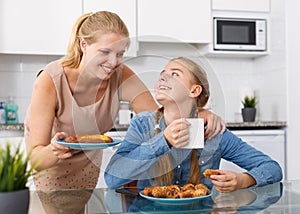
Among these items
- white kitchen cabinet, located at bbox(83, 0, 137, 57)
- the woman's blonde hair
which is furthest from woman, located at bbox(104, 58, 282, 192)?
white kitchen cabinet, located at bbox(83, 0, 137, 57)

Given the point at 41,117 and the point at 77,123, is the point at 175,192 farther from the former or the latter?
the point at 41,117

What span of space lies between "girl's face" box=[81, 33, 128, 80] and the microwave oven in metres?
1.96

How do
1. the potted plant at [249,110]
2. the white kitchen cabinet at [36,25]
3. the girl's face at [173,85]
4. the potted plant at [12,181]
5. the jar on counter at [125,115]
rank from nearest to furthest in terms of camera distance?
the potted plant at [12,181] < the girl's face at [173,85] < the jar on counter at [125,115] < the white kitchen cabinet at [36,25] < the potted plant at [249,110]

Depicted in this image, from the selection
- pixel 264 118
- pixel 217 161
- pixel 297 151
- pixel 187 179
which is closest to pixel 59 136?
pixel 187 179

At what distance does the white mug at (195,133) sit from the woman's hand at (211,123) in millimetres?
136

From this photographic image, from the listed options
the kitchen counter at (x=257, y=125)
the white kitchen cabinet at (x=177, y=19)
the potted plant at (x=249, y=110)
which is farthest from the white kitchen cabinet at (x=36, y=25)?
the potted plant at (x=249, y=110)

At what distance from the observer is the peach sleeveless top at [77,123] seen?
4.45ft

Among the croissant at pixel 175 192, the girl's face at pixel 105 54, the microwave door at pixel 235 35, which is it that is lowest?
the croissant at pixel 175 192

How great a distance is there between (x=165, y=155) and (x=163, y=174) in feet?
0.18

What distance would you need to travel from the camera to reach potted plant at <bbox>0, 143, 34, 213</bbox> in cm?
78

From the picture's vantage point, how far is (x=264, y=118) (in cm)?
340

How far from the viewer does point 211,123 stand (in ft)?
4.25

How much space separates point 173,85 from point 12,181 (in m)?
0.58

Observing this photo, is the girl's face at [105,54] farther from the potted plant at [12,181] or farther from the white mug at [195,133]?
the potted plant at [12,181]
